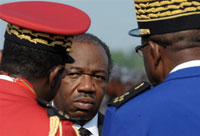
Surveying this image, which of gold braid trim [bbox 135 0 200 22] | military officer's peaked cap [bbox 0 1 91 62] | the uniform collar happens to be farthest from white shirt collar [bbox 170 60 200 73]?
the uniform collar

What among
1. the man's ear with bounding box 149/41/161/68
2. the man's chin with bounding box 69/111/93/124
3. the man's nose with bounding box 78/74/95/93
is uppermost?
the man's ear with bounding box 149/41/161/68

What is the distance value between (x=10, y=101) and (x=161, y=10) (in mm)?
1110

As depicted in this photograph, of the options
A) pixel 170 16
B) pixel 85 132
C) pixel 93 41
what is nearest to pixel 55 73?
pixel 170 16

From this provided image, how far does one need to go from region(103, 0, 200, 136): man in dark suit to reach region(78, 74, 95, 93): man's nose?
1.56 m

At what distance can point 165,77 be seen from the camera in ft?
10.2

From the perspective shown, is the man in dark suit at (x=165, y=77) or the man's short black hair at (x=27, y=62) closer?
the man in dark suit at (x=165, y=77)

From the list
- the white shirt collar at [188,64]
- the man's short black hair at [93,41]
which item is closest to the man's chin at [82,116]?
the man's short black hair at [93,41]

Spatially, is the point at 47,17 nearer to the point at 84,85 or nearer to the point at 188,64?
the point at 188,64

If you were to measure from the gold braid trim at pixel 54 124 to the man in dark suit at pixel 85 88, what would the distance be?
1724mm

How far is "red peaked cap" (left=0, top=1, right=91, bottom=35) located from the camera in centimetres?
315

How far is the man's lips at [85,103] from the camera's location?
4.84 m

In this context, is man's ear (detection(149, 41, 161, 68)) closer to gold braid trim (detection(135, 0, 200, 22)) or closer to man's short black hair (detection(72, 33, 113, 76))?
A: gold braid trim (detection(135, 0, 200, 22))

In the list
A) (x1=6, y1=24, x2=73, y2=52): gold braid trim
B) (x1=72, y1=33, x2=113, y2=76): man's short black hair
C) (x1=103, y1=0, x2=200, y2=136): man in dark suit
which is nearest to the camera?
(x1=103, y1=0, x2=200, y2=136): man in dark suit

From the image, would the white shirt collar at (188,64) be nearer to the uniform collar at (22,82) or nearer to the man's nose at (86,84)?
the uniform collar at (22,82)
